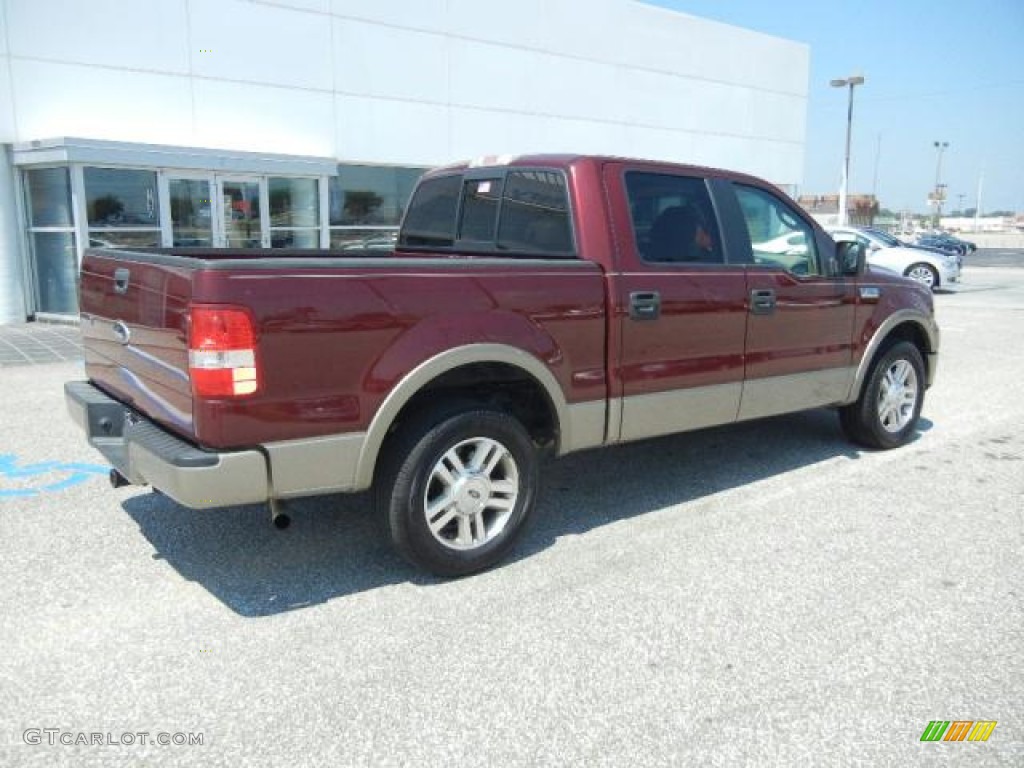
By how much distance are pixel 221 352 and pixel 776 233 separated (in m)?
3.59

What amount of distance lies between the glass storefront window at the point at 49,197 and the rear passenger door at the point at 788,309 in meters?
10.9

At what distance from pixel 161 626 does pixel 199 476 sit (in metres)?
0.71

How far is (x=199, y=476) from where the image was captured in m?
3.28

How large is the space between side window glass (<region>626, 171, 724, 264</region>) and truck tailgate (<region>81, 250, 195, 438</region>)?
2.32 metres

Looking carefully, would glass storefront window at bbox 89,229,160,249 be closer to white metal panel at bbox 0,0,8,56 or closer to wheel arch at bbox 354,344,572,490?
white metal panel at bbox 0,0,8,56

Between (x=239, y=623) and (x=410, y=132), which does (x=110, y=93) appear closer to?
(x=410, y=132)

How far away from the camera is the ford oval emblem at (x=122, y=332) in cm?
392

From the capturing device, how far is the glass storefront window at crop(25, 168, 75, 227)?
12.6m

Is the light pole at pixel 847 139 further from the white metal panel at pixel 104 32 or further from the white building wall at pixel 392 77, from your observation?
the white metal panel at pixel 104 32

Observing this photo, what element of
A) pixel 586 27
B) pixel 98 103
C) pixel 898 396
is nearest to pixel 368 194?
pixel 98 103

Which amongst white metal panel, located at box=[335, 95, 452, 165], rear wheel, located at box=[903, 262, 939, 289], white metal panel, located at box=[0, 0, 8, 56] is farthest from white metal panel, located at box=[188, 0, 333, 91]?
rear wheel, located at box=[903, 262, 939, 289]

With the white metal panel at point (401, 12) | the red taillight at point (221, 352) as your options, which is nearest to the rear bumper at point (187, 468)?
the red taillight at point (221, 352)

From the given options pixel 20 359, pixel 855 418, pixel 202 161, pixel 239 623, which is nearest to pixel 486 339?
pixel 239 623

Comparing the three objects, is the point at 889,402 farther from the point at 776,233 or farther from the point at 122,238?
the point at 122,238
